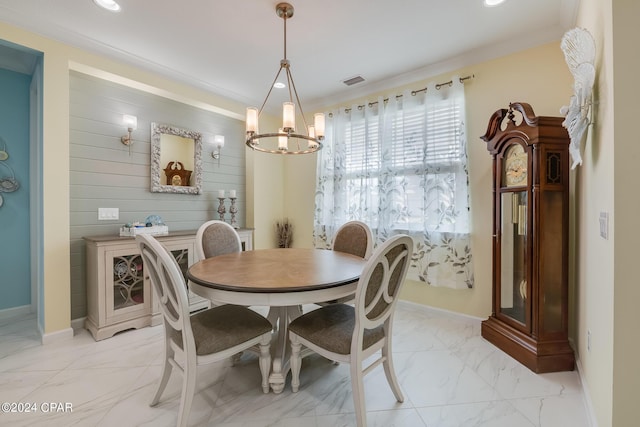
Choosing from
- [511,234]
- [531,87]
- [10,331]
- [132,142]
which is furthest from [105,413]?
[531,87]

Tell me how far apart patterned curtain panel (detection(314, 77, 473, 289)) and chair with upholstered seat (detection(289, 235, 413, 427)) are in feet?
4.75

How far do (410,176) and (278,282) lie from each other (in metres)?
2.09

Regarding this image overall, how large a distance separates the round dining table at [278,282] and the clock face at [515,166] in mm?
1378

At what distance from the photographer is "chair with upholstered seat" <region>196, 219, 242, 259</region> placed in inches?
90.0

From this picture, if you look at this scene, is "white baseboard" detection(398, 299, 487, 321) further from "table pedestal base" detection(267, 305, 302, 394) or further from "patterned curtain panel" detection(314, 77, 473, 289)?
"table pedestal base" detection(267, 305, 302, 394)

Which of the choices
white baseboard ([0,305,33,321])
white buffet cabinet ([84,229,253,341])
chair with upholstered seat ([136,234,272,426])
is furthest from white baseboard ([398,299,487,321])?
white baseboard ([0,305,33,321])

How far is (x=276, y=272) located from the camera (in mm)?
1636

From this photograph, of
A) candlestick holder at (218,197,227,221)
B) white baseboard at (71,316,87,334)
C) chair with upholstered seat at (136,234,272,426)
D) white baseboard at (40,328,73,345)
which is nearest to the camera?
chair with upholstered seat at (136,234,272,426)

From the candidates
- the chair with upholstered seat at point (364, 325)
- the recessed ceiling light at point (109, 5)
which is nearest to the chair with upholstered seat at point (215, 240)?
the chair with upholstered seat at point (364, 325)

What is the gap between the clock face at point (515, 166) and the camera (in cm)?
206

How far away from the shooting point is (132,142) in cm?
286

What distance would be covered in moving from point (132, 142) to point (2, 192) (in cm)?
126

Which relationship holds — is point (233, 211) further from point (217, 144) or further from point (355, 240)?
point (355, 240)

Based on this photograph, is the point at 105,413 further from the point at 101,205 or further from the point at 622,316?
the point at 622,316
